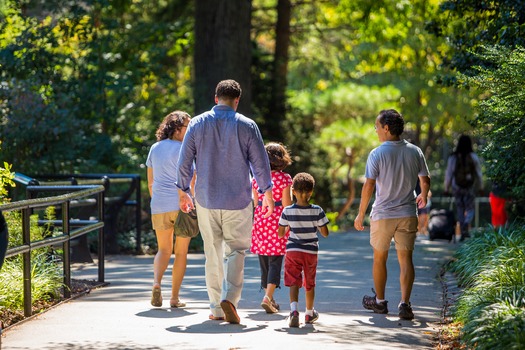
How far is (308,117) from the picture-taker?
115 feet

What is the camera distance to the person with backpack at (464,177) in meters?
18.0

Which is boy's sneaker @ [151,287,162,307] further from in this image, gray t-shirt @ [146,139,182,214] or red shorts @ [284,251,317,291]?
red shorts @ [284,251,317,291]

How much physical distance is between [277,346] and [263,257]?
229 cm

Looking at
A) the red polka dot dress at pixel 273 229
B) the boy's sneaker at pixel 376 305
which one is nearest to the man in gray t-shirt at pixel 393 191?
the boy's sneaker at pixel 376 305

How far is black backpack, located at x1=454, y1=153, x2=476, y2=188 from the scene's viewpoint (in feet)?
59.1

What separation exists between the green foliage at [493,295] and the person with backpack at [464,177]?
17.8 ft

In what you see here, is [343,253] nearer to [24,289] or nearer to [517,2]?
[517,2]

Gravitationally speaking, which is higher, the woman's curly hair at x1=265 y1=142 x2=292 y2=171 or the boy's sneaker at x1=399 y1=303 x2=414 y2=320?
the woman's curly hair at x1=265 y1=142 x2=292 y2=171

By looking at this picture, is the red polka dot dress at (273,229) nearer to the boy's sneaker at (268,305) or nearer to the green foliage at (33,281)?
the boy's sneaker at (268,305)

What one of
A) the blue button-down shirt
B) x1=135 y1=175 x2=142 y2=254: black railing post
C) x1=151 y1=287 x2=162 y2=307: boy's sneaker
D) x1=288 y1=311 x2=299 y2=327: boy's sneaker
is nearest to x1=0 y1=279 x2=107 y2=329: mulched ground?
x1=151 y1=287 x2=162 y2=307: boy's sneaker

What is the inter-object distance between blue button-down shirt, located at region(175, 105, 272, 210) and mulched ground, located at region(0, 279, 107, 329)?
6.04ft

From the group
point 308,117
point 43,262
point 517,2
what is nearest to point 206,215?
point 43,262

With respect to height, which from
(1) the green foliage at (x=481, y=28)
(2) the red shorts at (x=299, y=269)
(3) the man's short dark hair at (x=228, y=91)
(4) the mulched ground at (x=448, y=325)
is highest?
(1) the green foliage at (x=481, y=28)

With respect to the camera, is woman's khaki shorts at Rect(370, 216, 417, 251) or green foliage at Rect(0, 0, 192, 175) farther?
green foliage at Rect(0, 0, 192, 175)
